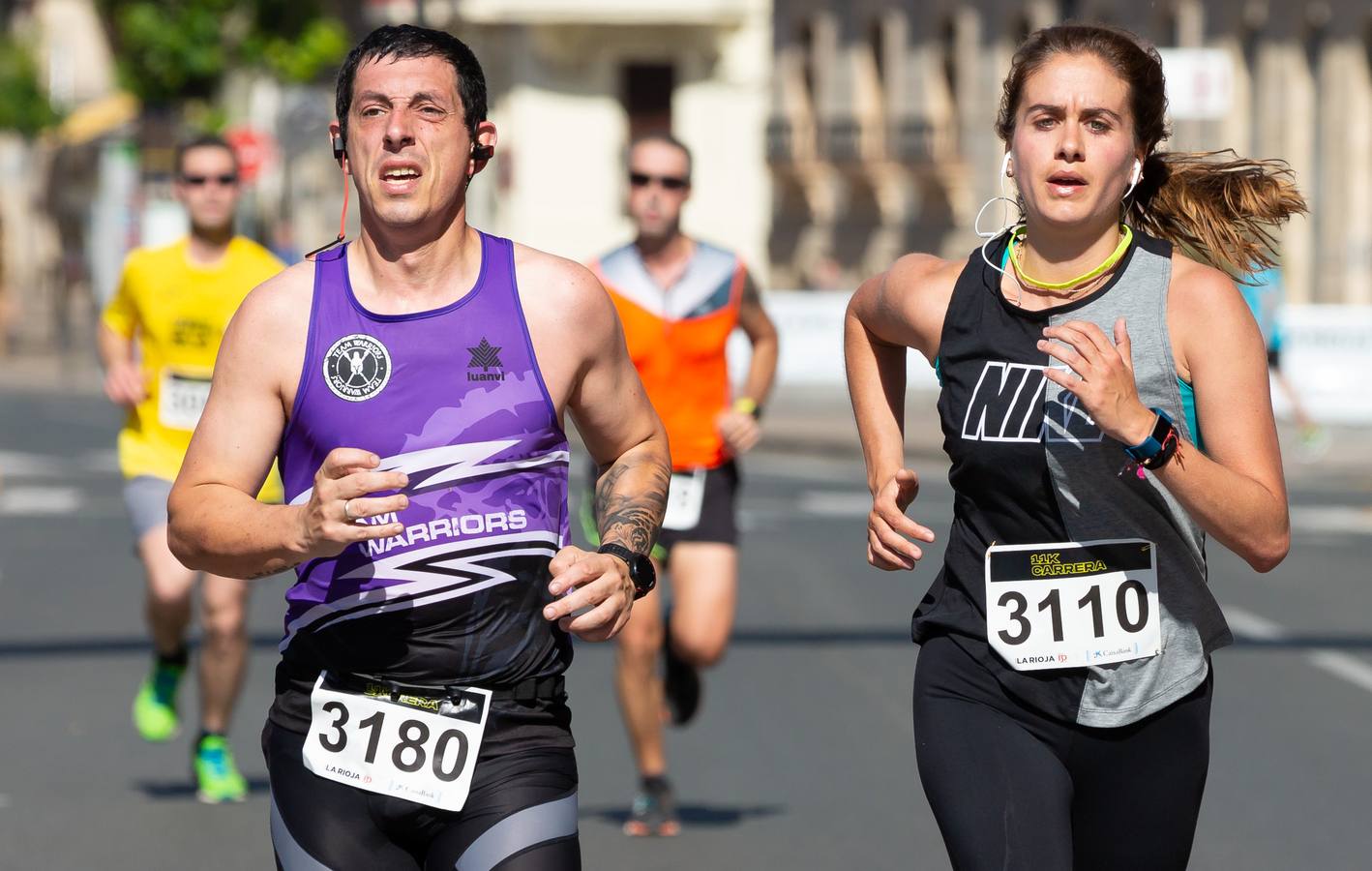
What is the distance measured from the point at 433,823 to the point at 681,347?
4114 mm

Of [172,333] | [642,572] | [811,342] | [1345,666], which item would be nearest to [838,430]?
[811,342]

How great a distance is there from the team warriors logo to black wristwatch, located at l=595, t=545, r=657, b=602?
17.7 inches

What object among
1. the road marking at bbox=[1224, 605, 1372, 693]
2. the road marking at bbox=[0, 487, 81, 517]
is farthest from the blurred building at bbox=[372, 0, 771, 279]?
the road marking at bbox=[1224, 605, 1372, 693]

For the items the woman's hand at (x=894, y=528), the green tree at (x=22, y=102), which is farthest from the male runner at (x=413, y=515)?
the green tree at (x=22, y=102)

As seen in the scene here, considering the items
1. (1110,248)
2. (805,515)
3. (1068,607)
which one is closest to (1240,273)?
(1110,248)

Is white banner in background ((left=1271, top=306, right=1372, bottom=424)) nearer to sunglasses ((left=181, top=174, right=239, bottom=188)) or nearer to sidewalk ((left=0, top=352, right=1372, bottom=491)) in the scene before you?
sidewalk ((left=0, top=352, right=1372, bottom=491))

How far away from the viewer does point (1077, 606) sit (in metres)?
4.18

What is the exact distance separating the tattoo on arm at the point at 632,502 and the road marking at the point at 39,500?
14.3 meters

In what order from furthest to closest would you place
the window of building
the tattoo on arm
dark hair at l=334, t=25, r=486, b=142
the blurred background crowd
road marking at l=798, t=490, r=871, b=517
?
the window of building
the blurred background crowd
road marking at l=798, t=490, r=871, b=517
the tattoo on arm
dark hair at l=334, t=25, r=486, b=142

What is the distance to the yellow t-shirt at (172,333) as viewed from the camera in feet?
27.0

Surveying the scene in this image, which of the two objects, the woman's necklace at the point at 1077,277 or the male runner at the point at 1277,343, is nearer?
the woman's necklace at the point at 1077,277

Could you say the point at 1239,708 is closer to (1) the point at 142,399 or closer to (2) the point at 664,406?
(2) the point at 664,406

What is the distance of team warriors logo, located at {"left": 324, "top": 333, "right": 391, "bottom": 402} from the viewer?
13.0ft

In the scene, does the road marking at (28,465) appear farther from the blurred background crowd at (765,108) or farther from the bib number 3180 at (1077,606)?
the bib number 3180 at (1077,606)
